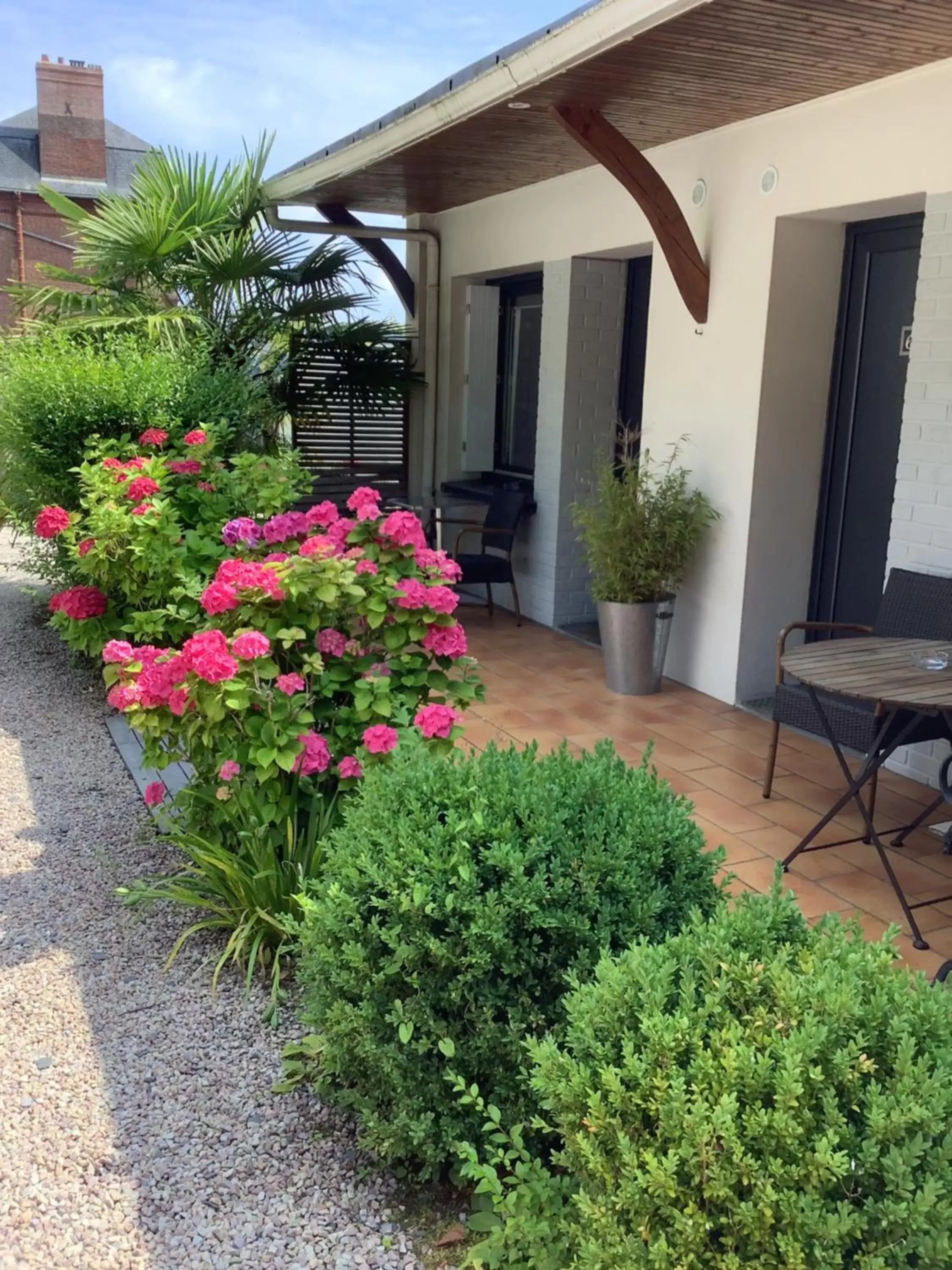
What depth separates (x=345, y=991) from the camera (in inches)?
81.3

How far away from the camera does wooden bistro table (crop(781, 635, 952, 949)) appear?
3.04 metres

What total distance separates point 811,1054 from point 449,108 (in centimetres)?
455

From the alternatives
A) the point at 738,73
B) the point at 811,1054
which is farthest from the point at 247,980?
the point at 738,73

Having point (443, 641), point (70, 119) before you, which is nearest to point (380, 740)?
point (443, 641)

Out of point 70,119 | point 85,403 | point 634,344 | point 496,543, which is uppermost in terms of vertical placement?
point 70,119

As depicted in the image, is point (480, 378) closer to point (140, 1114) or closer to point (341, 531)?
point (341, 531)

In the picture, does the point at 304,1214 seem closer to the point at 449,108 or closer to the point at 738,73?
the point at 738,73

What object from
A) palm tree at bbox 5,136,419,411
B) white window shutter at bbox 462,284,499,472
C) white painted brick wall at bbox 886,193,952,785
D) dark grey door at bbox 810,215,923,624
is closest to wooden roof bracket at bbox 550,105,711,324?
dark grey door at bbox 810,215,923,624

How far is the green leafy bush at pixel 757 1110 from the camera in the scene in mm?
1291

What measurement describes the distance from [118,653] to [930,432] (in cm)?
299

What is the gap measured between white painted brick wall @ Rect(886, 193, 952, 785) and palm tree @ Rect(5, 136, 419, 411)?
3.94 metres

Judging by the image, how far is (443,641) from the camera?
9.80 feet

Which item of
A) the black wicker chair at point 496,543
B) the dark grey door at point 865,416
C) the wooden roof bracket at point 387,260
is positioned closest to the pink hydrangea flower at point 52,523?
the black wicker chair at point 496,543

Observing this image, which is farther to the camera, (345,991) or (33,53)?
(33,53)
